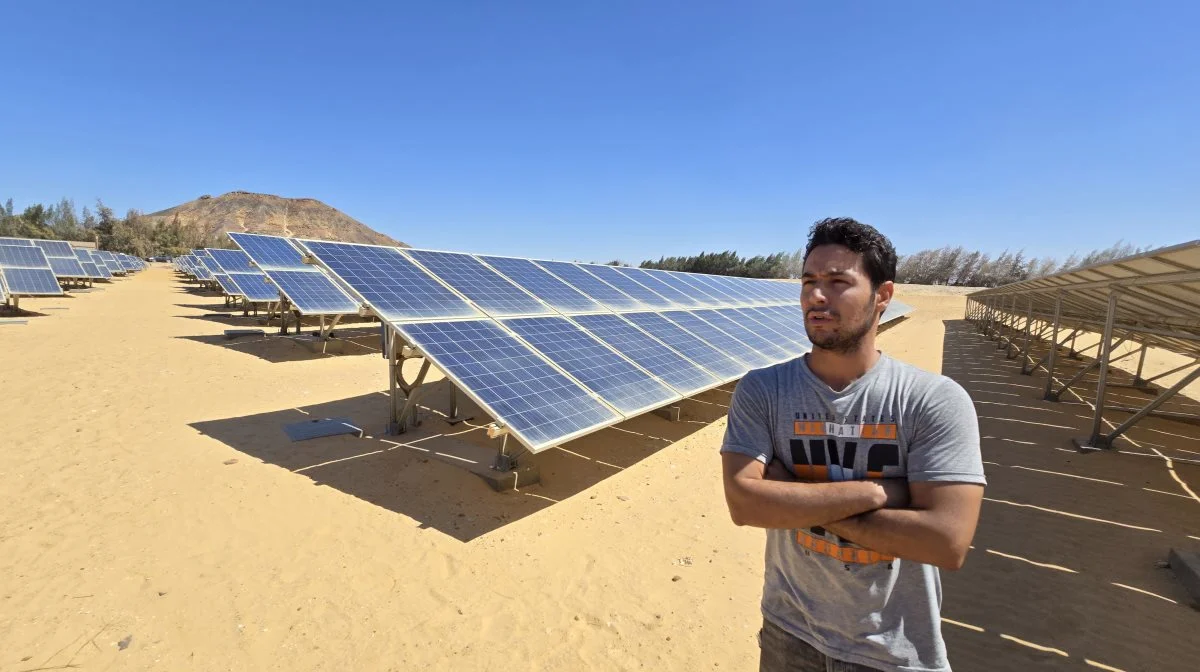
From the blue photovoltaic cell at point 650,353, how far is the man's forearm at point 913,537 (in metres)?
6.58

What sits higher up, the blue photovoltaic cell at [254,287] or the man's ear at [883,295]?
the man's ear at [883,295]

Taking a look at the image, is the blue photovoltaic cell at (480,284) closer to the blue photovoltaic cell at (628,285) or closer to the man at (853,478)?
the blue photovoltaic cell at (628,285)

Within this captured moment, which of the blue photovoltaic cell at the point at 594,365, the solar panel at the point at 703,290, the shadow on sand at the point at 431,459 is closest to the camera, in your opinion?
the shadow on sand at the point at 431,459

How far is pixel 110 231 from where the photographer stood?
8675 cm

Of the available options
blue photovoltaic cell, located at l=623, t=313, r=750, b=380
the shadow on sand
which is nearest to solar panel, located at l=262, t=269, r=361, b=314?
the shadow on sand

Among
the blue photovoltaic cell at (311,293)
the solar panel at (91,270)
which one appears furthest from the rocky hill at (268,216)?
the blue photovoltaic cell at (311,293)

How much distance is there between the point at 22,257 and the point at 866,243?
121ft

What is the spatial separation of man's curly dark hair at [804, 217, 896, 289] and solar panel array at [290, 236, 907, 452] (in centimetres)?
420

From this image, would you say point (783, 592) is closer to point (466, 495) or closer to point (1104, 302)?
point (466, 495)

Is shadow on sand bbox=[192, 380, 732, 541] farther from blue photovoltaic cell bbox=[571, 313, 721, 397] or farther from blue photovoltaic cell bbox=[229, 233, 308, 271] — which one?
blue photovoltaic cell bbox=[229, 233, 308, 271]

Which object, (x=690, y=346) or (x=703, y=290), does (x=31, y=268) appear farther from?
(x=690, y=346)

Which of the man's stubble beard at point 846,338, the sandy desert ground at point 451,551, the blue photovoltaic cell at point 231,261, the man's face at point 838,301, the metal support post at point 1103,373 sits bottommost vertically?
the sandy desert ground at point 451,551

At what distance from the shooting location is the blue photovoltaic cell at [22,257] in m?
23.3

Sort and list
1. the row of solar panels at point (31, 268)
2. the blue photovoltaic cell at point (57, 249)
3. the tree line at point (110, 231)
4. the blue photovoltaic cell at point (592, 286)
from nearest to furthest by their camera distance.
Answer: the blue photovoltaic cell at point (592, 286) < the row of solar panels at point (31, 268) < the blue photovoltaic cell at point (57, 249) < the tree line at point (110, 231)
